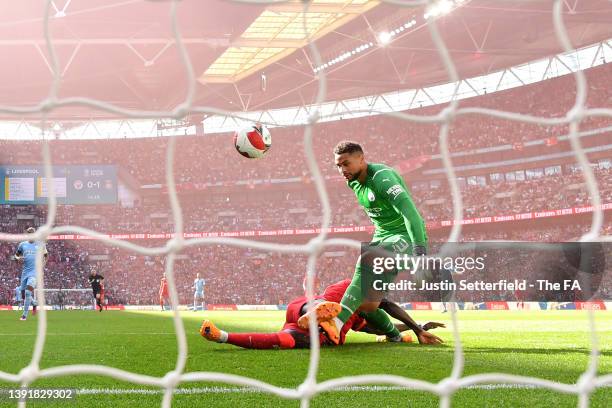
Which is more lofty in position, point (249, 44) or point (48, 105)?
point (249, 44)

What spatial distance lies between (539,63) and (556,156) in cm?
515

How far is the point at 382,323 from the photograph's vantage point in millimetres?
5668

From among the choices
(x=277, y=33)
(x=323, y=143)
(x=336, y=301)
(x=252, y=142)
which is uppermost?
(x=277, y=33)

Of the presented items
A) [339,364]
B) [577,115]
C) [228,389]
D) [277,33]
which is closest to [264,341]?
[339,364]

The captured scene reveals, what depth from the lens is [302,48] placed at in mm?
22859

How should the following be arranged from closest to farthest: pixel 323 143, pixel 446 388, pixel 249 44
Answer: pixel 446 388, pixel 249 44, pixel 323 143

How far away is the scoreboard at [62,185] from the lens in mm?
29484

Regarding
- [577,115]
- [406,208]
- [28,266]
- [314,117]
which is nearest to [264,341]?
[406,208]

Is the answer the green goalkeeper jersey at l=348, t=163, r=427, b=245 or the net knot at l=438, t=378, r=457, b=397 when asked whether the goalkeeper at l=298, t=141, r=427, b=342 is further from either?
the net knot at l=438, t=378, r=457, b=397

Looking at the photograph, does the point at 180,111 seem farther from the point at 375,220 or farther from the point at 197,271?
the point at 197,271

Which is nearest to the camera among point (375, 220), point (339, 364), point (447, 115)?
point (447, 115)

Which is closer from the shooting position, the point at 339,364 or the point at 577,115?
the point at 577,115

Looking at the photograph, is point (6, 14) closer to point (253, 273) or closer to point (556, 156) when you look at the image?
point (253, 273)

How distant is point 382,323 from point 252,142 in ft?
6.16
